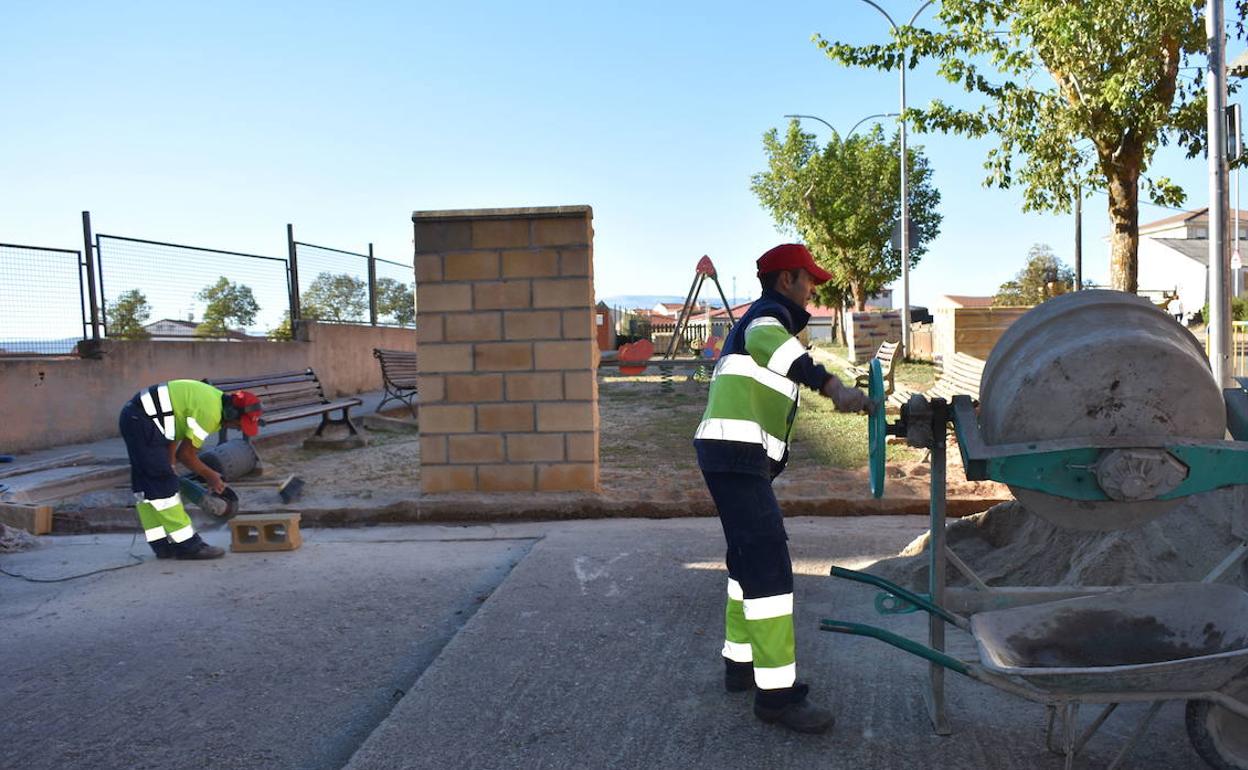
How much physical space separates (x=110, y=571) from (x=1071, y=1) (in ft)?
43.1

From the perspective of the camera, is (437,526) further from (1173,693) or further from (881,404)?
(1173,693)

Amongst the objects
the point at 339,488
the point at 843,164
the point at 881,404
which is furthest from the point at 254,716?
the point at 843,164

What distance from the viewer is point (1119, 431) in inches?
119

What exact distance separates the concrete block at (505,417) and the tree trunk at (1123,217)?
10294 mm

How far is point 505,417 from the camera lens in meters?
7.21

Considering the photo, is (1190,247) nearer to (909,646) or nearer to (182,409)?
(182,409)

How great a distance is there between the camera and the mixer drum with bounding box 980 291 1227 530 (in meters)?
3.01

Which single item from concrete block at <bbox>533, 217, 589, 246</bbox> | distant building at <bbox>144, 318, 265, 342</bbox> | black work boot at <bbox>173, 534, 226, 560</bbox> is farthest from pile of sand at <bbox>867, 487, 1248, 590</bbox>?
distant building at <bbox>144, 318, 265, 342</bbox>

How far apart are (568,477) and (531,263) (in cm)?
166

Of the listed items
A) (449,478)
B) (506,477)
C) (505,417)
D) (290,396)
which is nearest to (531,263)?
(505,417)

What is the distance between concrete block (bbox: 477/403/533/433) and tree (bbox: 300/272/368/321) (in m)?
9.55

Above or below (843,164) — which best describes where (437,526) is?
below

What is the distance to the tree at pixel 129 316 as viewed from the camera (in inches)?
451

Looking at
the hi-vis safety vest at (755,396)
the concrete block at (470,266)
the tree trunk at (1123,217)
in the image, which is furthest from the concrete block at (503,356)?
the tree trunk at (1123,217)
